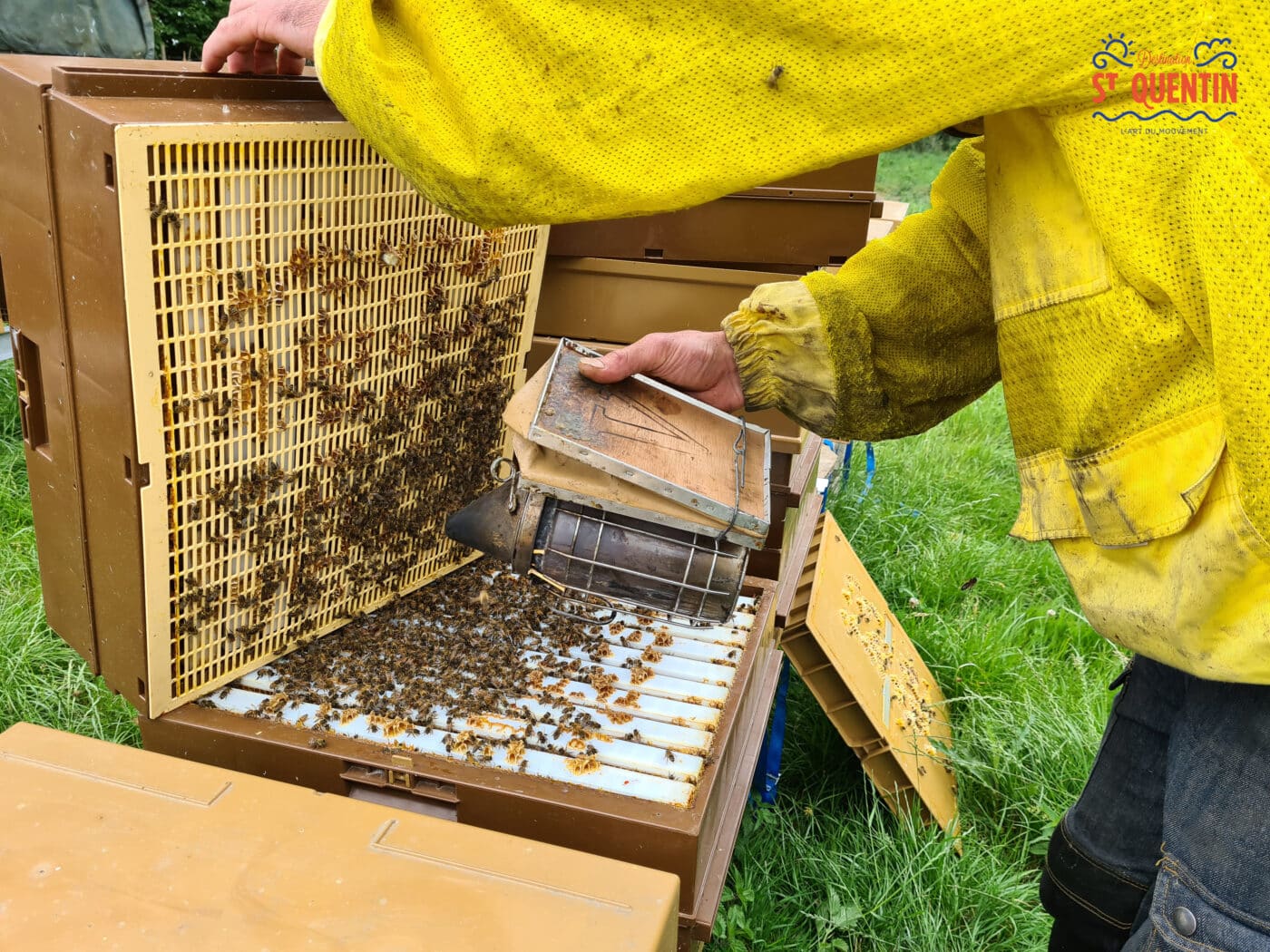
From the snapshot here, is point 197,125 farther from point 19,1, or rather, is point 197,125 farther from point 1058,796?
point 19,1

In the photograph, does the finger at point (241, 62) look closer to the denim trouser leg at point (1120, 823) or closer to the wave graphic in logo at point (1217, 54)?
the wave graphic in logo at point (1217, 54)

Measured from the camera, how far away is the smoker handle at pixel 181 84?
65.9 inches

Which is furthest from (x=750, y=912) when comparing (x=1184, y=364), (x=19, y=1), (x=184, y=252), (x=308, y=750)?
(x=19, y=1)

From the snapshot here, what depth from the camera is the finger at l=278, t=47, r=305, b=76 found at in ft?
6.56

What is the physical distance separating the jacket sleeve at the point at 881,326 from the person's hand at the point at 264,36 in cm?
94

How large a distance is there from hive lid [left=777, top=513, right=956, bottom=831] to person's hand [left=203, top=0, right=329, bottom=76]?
186 centimetres

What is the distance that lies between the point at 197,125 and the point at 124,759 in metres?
0.98

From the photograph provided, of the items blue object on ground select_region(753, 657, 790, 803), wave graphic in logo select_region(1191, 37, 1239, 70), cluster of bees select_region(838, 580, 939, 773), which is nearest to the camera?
wave graphic in logo select_region(1191, 37, 1239, 70)

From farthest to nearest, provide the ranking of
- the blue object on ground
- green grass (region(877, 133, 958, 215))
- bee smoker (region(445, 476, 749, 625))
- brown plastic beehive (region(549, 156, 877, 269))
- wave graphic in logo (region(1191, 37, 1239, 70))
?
1. green grass (region(877, 133, 958, 215))
2. the blue object on ground
3. brown plastic beehive (region(549, 156, 877, 269))
4. bee smoker (region(445, 476, 749, 625))
5. wave graphic in logo (region(1191, 37, 1239, 70))

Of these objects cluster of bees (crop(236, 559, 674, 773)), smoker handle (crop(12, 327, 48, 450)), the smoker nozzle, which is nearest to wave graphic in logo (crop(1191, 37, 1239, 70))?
the smoker nozzle

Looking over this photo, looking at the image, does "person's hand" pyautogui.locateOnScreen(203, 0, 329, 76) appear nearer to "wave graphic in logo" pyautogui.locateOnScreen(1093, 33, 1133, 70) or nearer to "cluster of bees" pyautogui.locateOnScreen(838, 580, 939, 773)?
"wave graphic in logo" pyautogui.locateOnScreen(1093, 33, 1133, 70)

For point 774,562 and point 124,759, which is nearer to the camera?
point 124,759

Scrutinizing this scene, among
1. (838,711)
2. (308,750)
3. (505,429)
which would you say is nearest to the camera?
(308,750)

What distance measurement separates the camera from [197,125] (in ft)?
5.30
